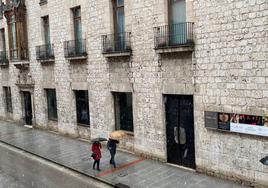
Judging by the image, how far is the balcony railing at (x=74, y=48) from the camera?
1775 centimetres

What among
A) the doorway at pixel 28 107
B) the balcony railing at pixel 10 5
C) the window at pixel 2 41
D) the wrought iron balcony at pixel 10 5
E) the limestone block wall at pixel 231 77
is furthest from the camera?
the window at pixel 2 41

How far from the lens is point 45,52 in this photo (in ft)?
68.8

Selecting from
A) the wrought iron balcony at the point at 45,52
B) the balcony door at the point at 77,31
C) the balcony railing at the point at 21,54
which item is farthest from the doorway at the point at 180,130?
the balcony railing at the point at 21,54

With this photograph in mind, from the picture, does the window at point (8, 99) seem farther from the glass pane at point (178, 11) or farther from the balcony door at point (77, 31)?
the glass pane at point (178, 11)

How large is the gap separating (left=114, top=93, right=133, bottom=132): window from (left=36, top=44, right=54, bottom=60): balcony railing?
6.37 m

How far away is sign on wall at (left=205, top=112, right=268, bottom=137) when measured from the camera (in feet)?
34.1

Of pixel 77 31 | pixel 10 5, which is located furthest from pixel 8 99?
pixel 77 31

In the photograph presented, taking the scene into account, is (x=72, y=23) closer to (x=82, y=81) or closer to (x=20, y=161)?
(x=82, y=81)

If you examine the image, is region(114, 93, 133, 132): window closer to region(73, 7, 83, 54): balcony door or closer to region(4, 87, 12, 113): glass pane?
region(73, 7, 83, 54): balcony door

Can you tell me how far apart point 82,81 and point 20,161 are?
5328 mm

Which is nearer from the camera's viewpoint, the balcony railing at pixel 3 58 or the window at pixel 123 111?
the window at pixel 123 111

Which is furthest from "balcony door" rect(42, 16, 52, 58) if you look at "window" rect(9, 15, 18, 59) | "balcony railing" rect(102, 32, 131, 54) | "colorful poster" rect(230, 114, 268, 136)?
"colorful poster" rect(230, 114, 268, 136)

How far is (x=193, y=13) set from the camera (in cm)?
1200

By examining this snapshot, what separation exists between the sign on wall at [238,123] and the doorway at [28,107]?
1650 cm
